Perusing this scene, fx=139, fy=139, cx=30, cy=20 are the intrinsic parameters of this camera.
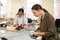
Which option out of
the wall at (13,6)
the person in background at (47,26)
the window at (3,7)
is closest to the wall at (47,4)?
the wall at (13,6)

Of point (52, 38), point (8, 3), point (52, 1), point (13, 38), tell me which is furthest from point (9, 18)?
point (52, 38)

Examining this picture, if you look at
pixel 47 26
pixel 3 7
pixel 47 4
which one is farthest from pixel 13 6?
pixel 47 26

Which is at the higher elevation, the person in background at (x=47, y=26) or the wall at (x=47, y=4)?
the wall at (x=47, y=4)

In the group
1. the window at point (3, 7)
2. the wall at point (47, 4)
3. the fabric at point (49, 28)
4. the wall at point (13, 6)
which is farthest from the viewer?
the wall at point (47, 4)

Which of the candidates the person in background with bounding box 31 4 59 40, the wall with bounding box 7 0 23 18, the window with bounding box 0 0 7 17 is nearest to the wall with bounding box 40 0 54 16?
the wall with bounding box 7 0 23 18

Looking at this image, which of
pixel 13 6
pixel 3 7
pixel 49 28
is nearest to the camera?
pixel 49 28

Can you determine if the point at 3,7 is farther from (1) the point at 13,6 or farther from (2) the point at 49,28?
(2) the point at 49,28

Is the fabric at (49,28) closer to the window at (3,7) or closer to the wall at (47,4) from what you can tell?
the window at (3,7)

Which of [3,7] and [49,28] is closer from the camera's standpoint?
[49,28]

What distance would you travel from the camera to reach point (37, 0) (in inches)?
198

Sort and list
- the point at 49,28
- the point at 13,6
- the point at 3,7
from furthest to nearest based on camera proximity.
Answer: the point at 13,6, the point at 3,7, the point at 49,28

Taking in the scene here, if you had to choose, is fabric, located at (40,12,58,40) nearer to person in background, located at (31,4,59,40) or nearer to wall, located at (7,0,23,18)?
person in background, located at (31,4,59,40)

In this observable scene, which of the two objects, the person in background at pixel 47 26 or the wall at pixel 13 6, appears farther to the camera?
the wall at pixel 13 6

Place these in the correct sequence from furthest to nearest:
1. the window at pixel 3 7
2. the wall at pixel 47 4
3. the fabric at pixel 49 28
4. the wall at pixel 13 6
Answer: the wall at pixel 47 4, the wall at pixel 13 6, the window at pixel 3 7, the fabric at pixel 49 28
